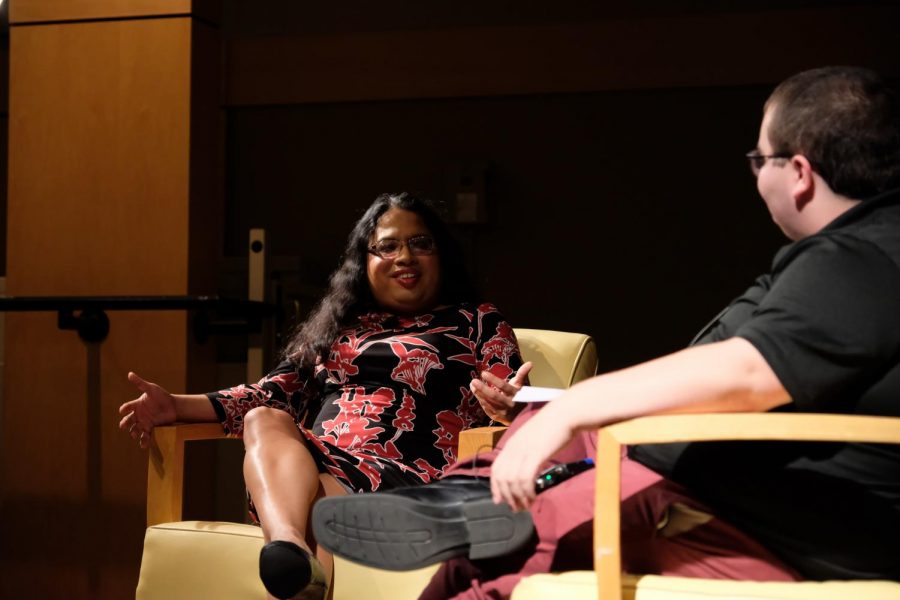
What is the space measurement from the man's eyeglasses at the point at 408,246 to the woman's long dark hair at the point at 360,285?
47 mm

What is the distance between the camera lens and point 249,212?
4445 mm

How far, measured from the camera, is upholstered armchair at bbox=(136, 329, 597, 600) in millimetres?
1933

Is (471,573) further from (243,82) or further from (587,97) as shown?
(243,82)

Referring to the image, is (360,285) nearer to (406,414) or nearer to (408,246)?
(408,246)

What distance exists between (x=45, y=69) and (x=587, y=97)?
198 cm

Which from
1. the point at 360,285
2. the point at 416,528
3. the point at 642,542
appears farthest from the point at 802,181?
the point at 360,285

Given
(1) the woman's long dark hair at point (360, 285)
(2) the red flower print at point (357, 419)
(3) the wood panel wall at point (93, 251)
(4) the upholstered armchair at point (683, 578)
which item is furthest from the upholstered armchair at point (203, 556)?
(3) the wood panel wall at point (93, 251)

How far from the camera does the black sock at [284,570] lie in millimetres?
1747

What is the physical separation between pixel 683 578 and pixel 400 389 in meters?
1.31

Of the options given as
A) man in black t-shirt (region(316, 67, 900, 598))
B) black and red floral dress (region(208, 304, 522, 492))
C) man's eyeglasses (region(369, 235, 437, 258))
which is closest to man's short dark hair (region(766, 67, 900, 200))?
man in black t-shirt (region(316, 67, 900, 598))

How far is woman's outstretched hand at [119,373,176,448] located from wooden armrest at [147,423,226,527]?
21 mm

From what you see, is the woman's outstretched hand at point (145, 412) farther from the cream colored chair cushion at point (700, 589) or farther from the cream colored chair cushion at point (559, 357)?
the cream colored chair cushion at point (700, 589)

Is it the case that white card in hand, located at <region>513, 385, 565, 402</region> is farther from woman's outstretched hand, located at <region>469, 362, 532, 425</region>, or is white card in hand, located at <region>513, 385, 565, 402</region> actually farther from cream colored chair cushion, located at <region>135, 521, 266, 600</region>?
cream colored chair cushion, located at <region>135, 521, 266, 600</region>

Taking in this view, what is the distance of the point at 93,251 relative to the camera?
11.3 feet
